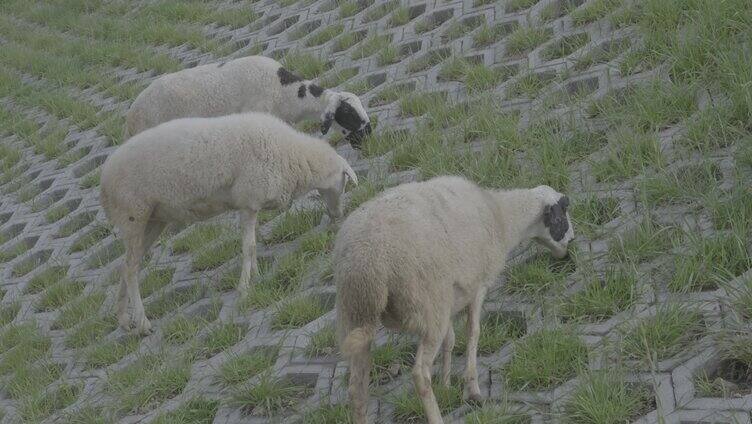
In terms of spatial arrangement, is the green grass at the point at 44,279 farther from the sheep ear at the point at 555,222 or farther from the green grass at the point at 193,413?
the sheep ear at the point at 555,222

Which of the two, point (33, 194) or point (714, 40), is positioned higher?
point (714, 40)

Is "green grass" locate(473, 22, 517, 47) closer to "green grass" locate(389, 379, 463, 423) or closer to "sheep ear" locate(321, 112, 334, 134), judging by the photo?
"sheep ear" locate(321, 112, 334, 134)

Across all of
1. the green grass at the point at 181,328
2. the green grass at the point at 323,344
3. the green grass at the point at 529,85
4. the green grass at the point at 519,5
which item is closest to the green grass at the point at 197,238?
the green grass at the point at 181,328

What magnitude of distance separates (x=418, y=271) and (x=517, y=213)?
1123 mm

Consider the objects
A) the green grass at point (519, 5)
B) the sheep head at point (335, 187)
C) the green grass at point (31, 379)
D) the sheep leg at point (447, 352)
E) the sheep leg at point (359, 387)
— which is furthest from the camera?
the green grass at point (519, 5)

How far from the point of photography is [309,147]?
19.6 feet

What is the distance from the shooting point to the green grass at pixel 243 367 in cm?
450

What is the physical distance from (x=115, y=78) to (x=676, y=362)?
8835 millimetres

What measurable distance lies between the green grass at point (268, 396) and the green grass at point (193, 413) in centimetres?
15

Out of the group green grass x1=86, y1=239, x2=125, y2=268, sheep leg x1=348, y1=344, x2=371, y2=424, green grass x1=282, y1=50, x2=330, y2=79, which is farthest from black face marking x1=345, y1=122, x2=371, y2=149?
sheep leg x1=348, y1=344, x2=371, y2=424

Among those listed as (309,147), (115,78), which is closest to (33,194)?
(115,78)

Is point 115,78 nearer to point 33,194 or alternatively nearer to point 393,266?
point 33,194

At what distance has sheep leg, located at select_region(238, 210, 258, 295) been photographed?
5497 mm

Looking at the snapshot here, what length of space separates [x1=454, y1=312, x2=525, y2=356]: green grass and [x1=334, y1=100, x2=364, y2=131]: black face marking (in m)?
2.77
